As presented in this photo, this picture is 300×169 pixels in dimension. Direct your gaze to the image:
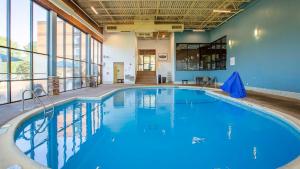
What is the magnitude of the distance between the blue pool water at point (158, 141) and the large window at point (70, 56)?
5.03m

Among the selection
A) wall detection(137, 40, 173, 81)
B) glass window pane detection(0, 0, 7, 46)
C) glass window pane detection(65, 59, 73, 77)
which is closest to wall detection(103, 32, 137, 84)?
wall detection(137, 40, 173, 81)

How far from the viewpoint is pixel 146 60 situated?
76.8 ft

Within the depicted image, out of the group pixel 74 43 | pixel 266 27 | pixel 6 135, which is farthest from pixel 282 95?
pixel 74 43

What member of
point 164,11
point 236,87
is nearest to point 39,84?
point 236,87

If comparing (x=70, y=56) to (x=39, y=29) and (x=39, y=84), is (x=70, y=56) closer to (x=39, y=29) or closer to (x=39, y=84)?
(x=39, y=29)

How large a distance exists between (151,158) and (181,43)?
16.0m

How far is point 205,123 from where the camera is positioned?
5.41m

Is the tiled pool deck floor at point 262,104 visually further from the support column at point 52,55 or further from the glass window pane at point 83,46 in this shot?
the glass window pane at point 83,46

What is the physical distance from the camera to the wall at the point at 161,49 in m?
21.3

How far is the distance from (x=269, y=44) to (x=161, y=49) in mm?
12579

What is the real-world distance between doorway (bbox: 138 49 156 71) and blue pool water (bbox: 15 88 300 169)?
16705 mm

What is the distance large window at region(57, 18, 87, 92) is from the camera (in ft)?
Result: 35.1

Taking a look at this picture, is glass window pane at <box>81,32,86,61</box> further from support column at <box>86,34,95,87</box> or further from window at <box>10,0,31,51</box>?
window at <box>10,0,31,51</box>

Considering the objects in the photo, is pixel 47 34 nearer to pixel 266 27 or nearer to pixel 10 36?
pixel 10 36
